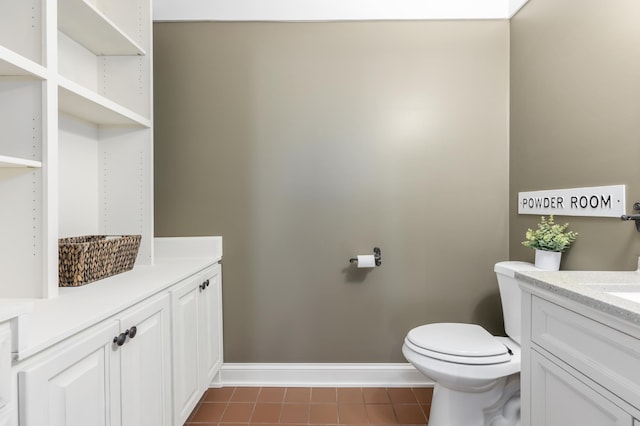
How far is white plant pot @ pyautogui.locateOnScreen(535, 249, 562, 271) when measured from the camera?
1.49 m

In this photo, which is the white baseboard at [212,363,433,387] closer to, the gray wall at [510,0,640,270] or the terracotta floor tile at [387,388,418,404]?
the terracotta floor tile at [387,388,418,404]

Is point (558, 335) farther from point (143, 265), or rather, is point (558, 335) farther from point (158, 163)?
point (158, 163)

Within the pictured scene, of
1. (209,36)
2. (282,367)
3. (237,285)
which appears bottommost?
(282,367)

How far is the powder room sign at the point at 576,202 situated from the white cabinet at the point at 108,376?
68.4 inches

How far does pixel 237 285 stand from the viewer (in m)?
1.97

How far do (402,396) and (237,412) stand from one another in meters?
0.90

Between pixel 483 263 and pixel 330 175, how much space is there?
1036 mm

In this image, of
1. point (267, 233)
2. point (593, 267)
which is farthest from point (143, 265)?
point (593, 267)

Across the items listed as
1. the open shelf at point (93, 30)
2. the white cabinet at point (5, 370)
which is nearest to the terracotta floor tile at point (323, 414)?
the white cabinet at point (5, 370)

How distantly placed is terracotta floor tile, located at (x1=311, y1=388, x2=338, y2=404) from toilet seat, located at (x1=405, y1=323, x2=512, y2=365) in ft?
2.06

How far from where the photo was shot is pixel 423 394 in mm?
1896

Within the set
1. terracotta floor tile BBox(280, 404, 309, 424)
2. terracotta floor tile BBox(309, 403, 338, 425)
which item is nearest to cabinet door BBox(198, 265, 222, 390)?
terracotta floor tile BBox(280, 404, 309, 424)

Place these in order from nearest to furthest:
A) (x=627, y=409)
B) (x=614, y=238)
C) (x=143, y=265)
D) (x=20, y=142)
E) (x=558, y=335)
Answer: (x=627, y=409) → (x=558, y=335) → (x=20, y=142) → (x=614, y=238) → (x=143, y=265)

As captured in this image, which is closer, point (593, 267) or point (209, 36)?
point (593, 267)
